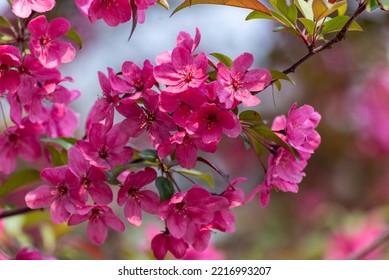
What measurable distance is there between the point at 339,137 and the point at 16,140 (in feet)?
8.51

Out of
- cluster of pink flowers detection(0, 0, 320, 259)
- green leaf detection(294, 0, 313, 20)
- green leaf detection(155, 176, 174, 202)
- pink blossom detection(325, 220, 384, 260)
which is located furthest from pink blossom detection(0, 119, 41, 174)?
pink blossom detection(325, 220, 384, 260)

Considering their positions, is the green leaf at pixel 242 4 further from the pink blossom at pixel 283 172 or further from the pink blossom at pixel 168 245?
the pink blossom at pixel 168 245

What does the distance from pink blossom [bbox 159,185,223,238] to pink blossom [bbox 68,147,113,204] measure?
0.10 m

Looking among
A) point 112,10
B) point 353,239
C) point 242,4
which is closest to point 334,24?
point 242,4

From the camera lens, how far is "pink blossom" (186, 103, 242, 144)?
99cm

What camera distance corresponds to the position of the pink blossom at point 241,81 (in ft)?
3.27

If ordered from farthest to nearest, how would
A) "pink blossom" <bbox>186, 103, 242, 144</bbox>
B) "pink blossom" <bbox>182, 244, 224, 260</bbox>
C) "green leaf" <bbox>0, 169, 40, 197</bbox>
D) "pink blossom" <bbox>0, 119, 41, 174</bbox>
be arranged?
"pink blossom" <bbox>182, 244, 224, 260</bbox>, "green leaf" <bbox>0, 169, 40, 197</bbox>, "pink blossom" <bbox>0, 119, 41, 174</bbox>, "pink blossom" <bbox>186, 103, 242, 144</bbox>

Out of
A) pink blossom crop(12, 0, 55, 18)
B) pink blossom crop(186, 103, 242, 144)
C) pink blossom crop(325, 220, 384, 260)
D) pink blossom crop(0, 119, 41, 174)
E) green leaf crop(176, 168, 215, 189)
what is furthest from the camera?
pink blossom crop(325, 220, 384, 260)

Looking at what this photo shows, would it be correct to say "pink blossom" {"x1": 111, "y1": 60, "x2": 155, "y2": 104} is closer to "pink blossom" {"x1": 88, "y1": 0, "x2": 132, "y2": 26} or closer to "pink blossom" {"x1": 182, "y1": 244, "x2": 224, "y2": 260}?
"pink blossom" {"x1": 88, "y1": 0, "x2": 132, "y2": 26}

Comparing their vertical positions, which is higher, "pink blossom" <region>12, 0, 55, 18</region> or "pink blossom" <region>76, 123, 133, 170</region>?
"pink blossom" <region>12, 0, 55, 18</region>

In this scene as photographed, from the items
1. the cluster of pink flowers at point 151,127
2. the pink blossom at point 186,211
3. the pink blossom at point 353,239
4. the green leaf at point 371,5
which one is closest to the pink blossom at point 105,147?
the cluster of pink flowers at point 151,127

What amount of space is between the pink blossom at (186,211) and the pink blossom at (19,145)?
0.39 m

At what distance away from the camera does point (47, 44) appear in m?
1.13
